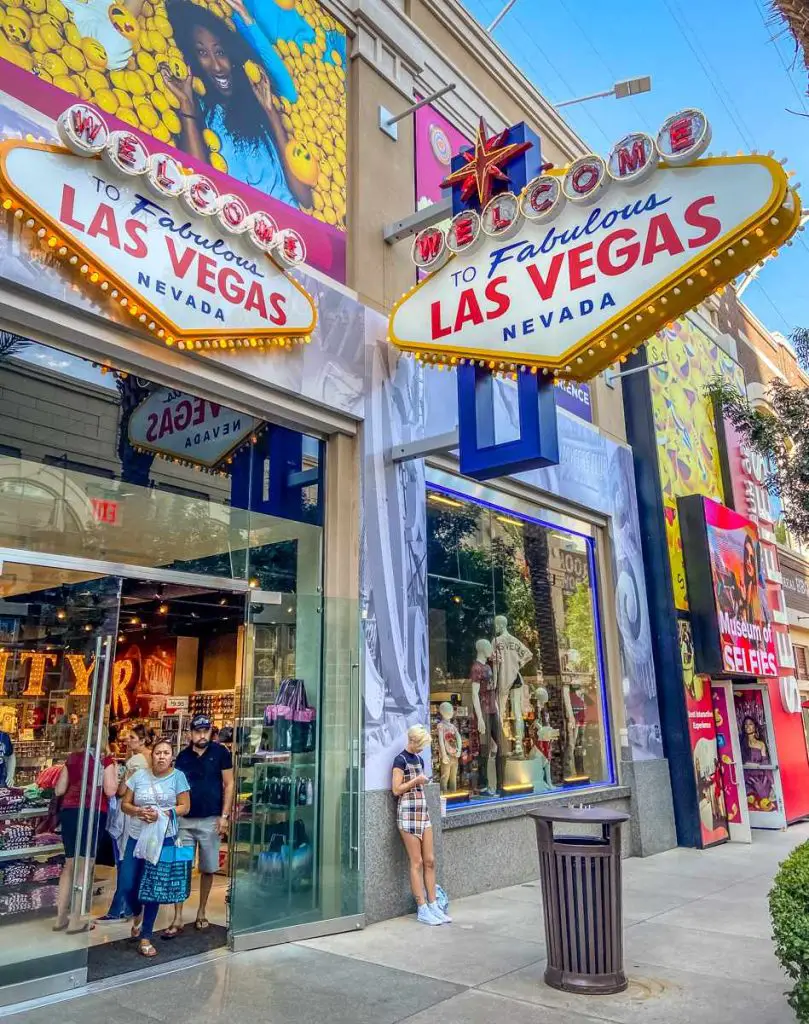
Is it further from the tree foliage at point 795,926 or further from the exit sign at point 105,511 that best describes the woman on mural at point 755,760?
the exit sign at point 105,511

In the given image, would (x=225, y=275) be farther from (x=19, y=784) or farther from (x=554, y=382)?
(x=19, y=784)

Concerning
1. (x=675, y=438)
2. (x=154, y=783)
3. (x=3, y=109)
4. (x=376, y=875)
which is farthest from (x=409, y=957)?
(x=675, y=438)

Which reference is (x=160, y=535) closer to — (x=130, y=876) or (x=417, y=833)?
(x=130, y=876)

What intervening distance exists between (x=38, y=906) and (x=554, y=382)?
228 inches

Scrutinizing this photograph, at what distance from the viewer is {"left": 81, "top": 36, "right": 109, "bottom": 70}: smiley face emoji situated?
664 cm

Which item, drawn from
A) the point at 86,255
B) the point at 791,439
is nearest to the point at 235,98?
the point at 86,255

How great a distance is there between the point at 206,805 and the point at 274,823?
0.65 metres

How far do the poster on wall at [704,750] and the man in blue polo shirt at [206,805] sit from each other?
834 centimetres

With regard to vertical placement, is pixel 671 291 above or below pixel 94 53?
below

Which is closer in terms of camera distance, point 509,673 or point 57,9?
point 57,9

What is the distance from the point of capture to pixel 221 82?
7789 mm

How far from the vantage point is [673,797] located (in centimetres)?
1262

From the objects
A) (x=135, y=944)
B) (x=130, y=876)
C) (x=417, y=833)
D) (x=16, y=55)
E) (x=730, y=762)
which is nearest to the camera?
(x=16, y=55)

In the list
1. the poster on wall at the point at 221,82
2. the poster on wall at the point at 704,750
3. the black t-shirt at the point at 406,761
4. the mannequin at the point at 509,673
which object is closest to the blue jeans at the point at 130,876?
the black t-shirt at the point at 406,761
